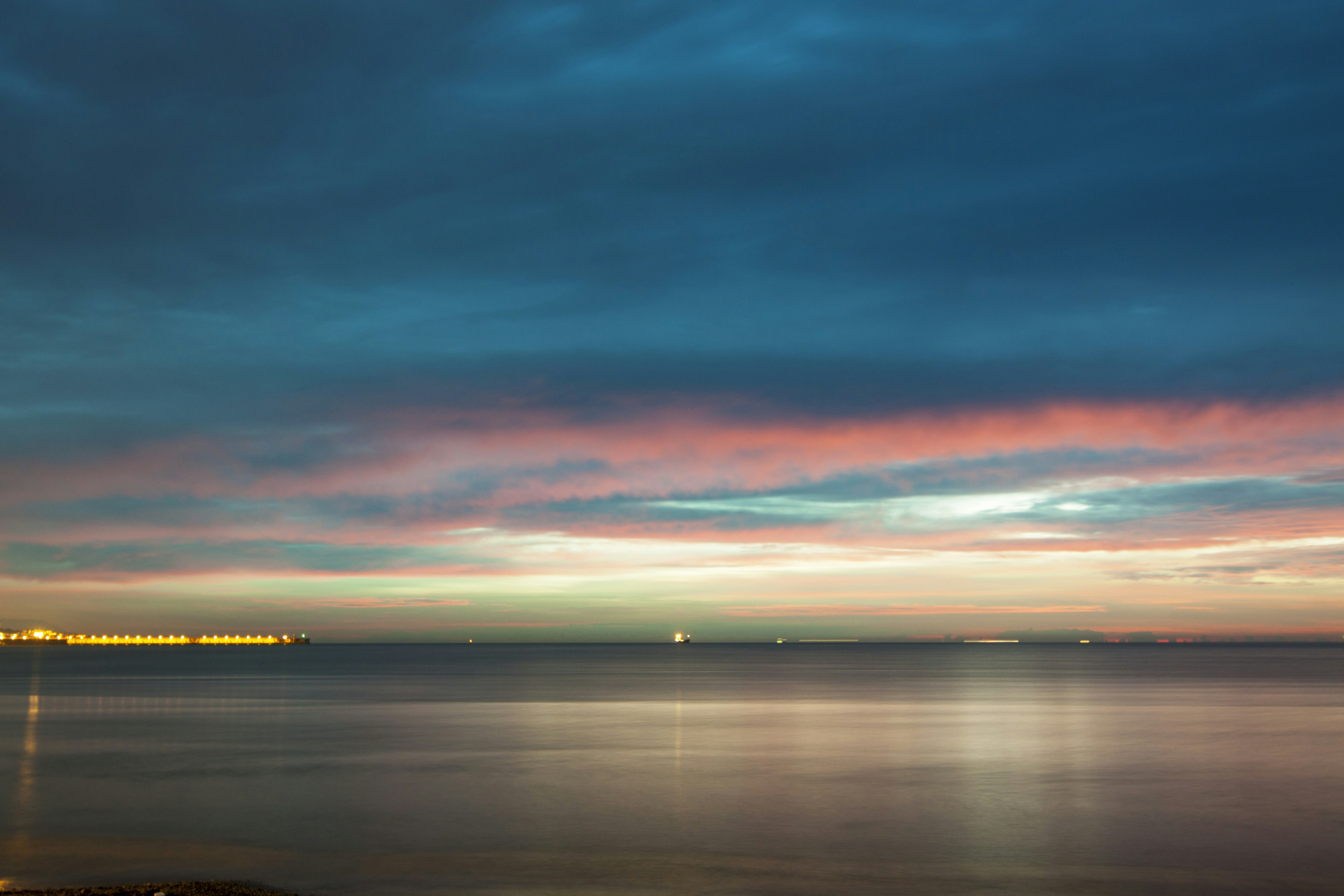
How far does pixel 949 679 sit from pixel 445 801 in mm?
100004

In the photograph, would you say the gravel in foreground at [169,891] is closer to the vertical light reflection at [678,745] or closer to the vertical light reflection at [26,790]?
the vertical light reflection at [26,790]

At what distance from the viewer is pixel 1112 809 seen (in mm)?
31375

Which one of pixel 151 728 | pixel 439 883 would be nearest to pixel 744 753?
pixel 439 883

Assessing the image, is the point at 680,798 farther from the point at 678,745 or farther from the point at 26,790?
the point at 26,790

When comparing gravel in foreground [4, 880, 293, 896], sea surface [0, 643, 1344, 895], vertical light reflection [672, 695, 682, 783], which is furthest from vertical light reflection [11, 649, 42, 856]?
vertical light reflection [672, 695, 682, 783]

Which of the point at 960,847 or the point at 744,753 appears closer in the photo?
the point at 960,847

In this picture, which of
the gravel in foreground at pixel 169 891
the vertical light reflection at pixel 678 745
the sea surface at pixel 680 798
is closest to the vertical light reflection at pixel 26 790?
the sea surface at pixel 680 798

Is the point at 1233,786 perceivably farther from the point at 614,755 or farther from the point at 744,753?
the point at 614,755

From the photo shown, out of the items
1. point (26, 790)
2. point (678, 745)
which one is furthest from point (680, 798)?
point (26, 790)

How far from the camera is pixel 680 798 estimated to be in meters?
33.7

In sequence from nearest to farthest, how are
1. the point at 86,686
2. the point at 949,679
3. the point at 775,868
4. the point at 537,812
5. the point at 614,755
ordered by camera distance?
the point at 775,868 → the point at 537,812 → the point at 614,755 → the point at 86,686 → the point at 949,679

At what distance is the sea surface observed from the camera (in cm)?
2333

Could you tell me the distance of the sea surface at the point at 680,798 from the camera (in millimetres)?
23328

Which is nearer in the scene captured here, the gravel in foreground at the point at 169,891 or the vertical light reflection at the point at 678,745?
the gravel in foreground at the point at 169,891
